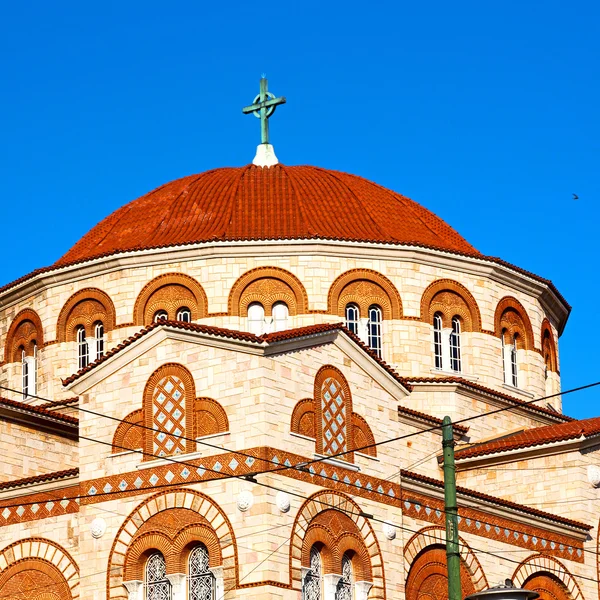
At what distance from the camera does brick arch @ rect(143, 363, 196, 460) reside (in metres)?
32.9

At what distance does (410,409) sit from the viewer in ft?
136

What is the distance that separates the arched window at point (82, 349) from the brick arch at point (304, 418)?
1224cm

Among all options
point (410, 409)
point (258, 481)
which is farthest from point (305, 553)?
point (410, 409)

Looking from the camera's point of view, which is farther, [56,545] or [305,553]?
[56,545]

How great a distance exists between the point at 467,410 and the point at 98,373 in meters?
12.9

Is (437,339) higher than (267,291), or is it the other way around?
(267,291)

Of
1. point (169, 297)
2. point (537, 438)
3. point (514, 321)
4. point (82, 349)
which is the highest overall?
point (514, 321)

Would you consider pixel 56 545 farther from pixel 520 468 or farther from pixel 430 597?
pixel 520 468

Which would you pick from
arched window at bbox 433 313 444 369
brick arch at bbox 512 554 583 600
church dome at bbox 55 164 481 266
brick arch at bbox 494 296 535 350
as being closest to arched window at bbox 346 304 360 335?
church dome at bbox 55 164 481 266

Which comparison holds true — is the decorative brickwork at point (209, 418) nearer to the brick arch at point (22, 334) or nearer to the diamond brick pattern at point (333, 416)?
the diamond brick pattern at point (333, 416)

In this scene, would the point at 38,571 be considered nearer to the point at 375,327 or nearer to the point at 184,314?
the point at 184,314

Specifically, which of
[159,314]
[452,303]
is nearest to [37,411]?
[159,314]

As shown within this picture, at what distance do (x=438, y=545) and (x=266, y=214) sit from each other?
1256 cm

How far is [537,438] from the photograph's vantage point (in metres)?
40.8
